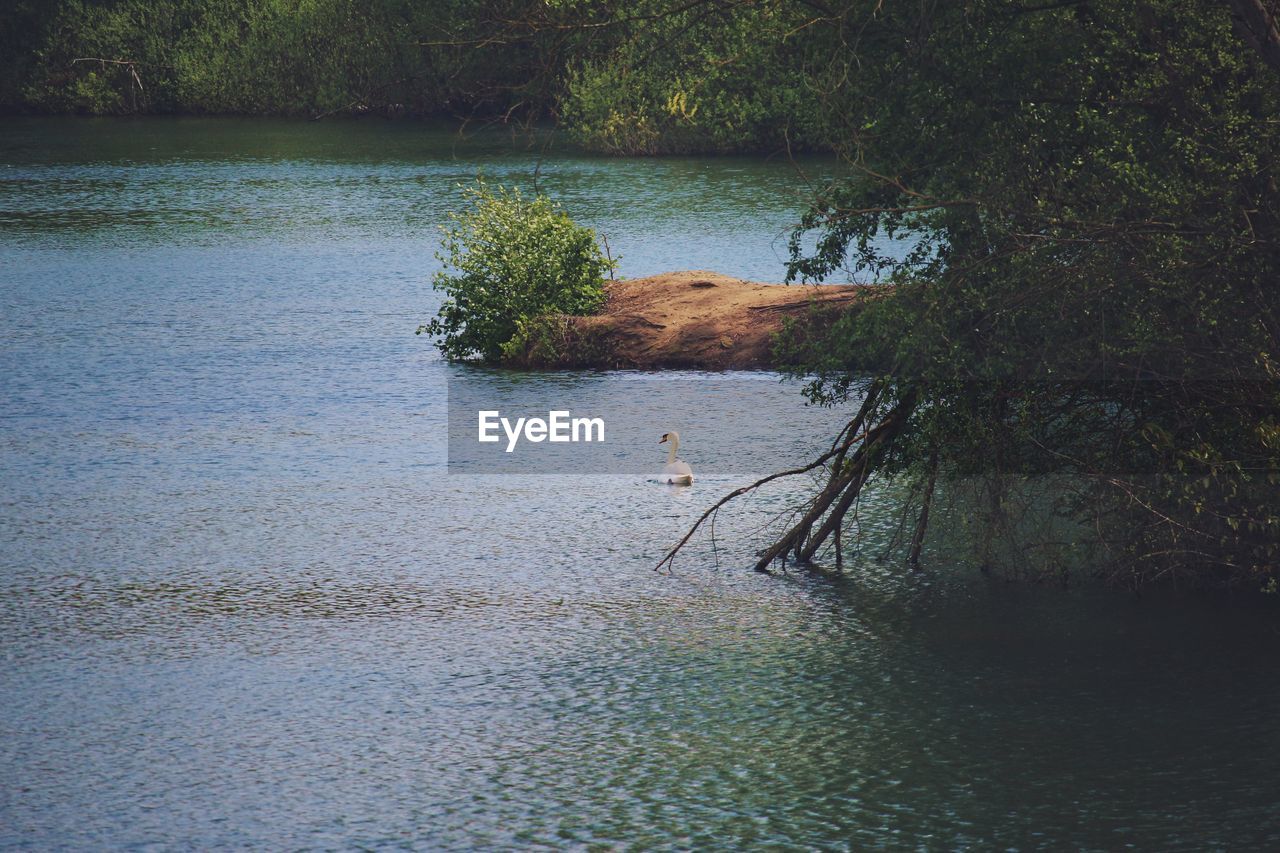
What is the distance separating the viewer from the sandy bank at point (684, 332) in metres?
14.9

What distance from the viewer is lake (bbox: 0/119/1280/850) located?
20.7 feet

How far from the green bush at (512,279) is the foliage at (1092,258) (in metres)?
7.04

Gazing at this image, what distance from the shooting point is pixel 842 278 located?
1802 cm

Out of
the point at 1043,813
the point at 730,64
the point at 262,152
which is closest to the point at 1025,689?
the point at 1043,813

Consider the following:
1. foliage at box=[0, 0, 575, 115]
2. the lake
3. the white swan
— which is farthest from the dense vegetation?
foliage at box=[0, 0, 575, 115]

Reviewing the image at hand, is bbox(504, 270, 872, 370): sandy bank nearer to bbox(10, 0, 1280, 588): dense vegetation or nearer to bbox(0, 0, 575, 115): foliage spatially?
bbox(10, 0, 1280, 588): dense vegetation

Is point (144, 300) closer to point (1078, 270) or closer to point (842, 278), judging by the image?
point (842, 278)

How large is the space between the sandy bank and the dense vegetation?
568 centimetres

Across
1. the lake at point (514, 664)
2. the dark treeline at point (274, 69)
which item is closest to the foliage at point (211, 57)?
the dark treeline at point (274, 69)

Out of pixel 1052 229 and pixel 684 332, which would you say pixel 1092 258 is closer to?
pixel 1052 229

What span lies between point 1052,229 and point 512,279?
26.6 ft

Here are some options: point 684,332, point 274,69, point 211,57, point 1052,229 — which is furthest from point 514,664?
point 211,57

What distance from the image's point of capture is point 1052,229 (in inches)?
319

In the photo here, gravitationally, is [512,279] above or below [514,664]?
above
